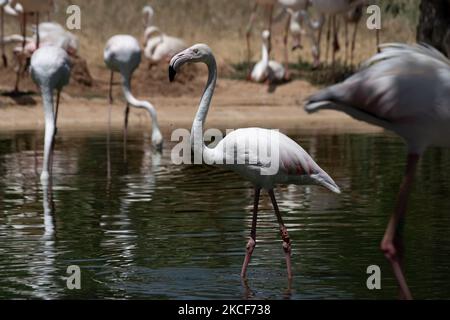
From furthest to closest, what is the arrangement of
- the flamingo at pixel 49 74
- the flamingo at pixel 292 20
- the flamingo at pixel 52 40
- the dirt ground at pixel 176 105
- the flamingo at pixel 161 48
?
the flamingo at pixel 292 20
the flamingo at pixel 161 48
the flamingo at pixel 52 40
the dirt ground at pixel 176 105
the flamingo at pixel 49 74

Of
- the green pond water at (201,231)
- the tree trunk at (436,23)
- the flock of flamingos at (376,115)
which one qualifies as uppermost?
the tree trunk at (436,23)

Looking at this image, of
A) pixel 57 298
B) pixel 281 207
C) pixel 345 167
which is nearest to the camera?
pixel 57 298

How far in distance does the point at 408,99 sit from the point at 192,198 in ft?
16.8

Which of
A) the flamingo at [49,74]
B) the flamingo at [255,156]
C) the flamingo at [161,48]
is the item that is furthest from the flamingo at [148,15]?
the flamingo at [255,156]

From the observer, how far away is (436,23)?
19.8 metres

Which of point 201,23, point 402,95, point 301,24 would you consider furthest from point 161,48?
point 402,95

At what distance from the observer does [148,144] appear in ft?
55.9

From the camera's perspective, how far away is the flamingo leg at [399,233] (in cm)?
665

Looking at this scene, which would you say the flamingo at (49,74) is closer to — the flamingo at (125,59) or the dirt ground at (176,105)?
the flamingo at (125,59)

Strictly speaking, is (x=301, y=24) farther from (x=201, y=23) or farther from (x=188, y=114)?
(x=188, y=114)

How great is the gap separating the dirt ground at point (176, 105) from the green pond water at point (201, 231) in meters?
4.55

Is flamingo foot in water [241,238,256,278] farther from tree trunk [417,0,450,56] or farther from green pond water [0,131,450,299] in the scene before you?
tree trunk [417,0,450,56]

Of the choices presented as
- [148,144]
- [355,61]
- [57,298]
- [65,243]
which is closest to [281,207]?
[65,243]
